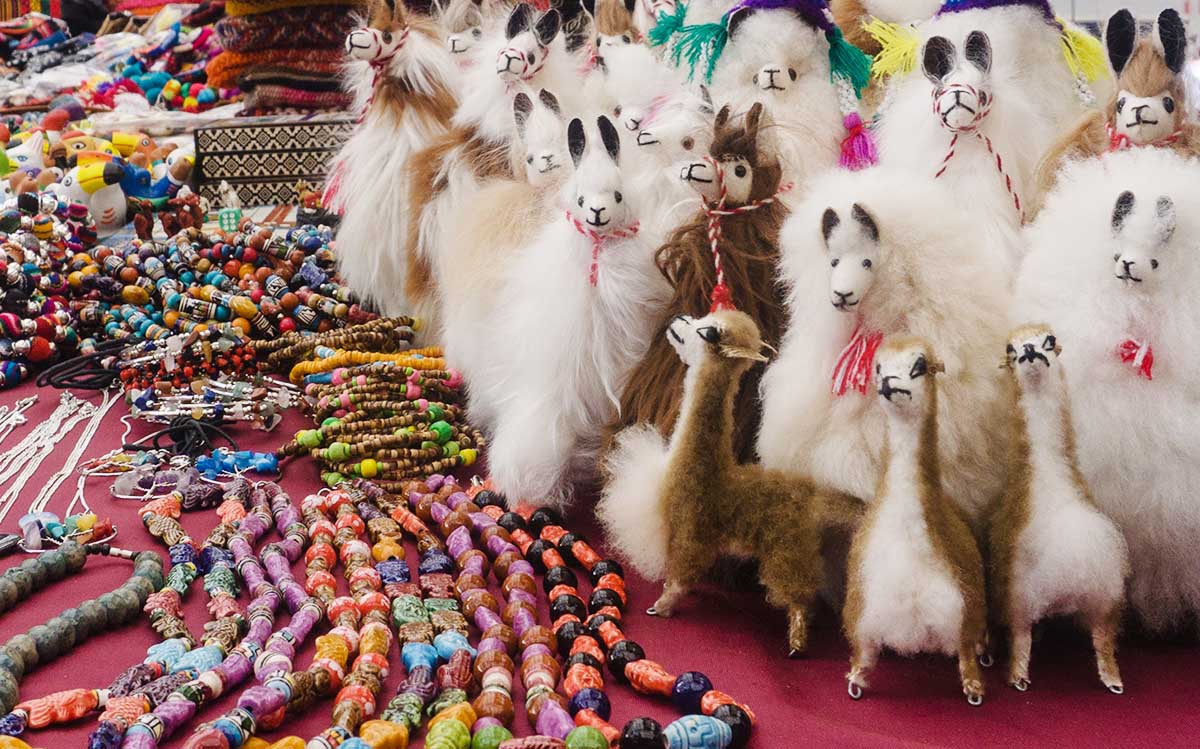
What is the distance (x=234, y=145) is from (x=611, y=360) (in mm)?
2471

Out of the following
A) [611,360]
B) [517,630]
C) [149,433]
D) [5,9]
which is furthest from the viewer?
[5,9]

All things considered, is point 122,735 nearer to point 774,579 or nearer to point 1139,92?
point 774,579

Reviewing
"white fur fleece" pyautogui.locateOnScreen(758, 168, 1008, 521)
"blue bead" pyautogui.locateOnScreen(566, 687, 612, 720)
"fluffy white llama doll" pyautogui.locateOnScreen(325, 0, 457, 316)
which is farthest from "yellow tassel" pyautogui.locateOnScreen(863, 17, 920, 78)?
"blue bead" pyautogui.locateOnScreen(566, 687, 612, 720)

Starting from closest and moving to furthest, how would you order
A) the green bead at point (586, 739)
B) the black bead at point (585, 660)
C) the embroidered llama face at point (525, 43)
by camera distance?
the green bead at point (586, 739)
the black bead at point (585, 660)
the embroidered llama face at point (525, 43)

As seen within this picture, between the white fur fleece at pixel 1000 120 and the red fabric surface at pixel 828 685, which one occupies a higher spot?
the white fur fleece at pixel 1000 120

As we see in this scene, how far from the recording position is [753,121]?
1682mm

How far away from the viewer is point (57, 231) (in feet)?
9.76

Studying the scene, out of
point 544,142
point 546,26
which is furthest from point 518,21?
point 544,142

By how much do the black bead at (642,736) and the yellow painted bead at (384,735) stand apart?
0.25 m

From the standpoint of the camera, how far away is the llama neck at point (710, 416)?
146 cm

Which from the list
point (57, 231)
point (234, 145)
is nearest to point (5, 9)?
point (234, 145)

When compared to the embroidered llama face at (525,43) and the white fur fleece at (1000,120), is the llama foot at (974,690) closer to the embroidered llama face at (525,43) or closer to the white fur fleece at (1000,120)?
the white fur fleece at (1000,120)

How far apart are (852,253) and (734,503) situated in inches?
14.4

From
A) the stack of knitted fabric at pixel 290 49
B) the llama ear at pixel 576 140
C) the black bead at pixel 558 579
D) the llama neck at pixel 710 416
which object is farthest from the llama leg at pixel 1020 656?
the stack of knitted fabric at pixel 290 49
